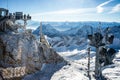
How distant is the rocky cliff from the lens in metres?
38.2

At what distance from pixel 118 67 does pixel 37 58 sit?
21718 millimetres

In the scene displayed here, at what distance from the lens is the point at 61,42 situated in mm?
123875

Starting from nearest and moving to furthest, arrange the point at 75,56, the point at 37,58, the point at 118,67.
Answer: the point at 37,58
the point at 118,67
the point at 75,56

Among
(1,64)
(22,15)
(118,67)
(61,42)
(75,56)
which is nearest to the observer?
(1,64)

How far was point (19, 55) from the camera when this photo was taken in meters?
39.8

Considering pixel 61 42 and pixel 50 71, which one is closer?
pixel 50 71

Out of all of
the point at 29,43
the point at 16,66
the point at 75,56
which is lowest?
the point at 75,56

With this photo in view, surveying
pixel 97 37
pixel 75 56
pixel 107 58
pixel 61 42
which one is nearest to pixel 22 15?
pixel 97 37

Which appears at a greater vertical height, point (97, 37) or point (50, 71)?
point (97, 37)

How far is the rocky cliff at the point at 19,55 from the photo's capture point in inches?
1502

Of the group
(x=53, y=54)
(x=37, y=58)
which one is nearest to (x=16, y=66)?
(x=37, y=58)

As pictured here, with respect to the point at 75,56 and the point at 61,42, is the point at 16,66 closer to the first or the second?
the point at 75,56

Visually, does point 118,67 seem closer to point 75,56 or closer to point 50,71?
point 50,71

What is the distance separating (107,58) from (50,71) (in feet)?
66.4
